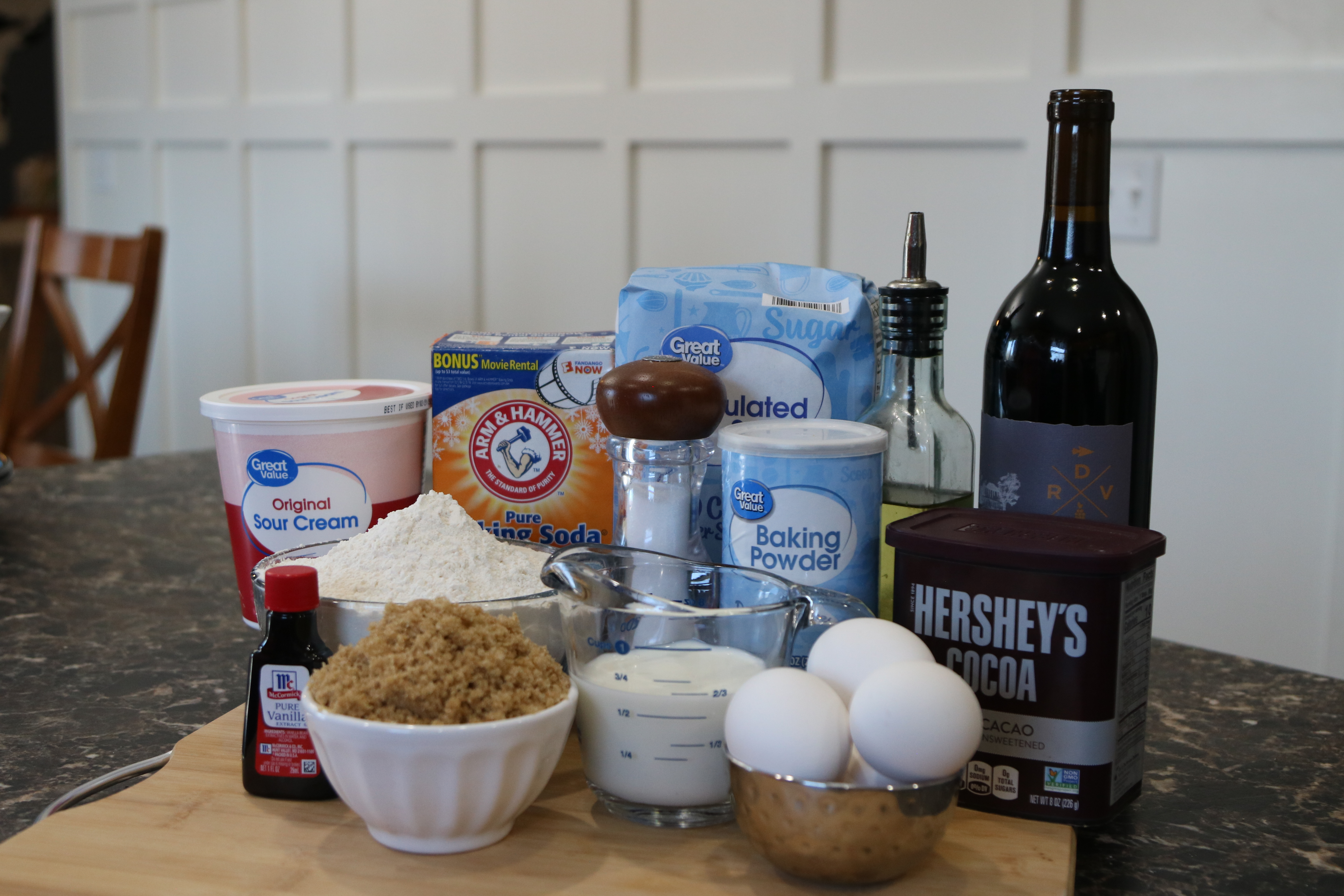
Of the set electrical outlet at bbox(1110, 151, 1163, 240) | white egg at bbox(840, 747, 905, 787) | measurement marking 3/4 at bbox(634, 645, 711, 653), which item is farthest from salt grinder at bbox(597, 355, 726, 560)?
electrical outlet at bbox(1110, 151, 1163, 240)

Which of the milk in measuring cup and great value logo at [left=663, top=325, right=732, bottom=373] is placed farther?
great value logo at [left=663, top=325, right=732, bottom=373]

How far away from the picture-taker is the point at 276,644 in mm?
669

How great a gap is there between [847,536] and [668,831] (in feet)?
0.62

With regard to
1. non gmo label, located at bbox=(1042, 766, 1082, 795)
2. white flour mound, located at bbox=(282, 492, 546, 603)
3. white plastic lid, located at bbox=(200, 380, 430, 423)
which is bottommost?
non gmo label, located at bbox=(1042, 766, 1082, 795)

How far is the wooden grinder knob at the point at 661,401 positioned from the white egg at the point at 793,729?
0.62ft

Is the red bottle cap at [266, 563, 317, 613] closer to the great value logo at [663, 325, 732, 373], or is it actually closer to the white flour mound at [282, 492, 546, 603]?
the white flour mound at [282, 492, 546, 603]

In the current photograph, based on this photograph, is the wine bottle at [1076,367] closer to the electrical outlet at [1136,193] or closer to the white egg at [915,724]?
the white egg at [915,724]

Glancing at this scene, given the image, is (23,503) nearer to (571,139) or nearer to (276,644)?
(276,644)

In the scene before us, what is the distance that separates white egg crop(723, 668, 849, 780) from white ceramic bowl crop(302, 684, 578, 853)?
0.33 feet

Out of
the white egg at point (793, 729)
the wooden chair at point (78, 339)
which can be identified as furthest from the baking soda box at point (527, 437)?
the wooden chair at point (78, 339)

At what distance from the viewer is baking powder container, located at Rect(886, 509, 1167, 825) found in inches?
24.2

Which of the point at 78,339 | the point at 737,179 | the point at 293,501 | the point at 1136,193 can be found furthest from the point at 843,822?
the point at 78,339

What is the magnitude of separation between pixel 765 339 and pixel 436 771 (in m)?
0.35

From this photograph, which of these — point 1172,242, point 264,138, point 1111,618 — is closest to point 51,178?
point 264,138
